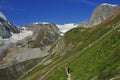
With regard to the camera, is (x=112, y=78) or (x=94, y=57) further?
(x=94, y=57)

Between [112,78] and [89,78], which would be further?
[89,78]

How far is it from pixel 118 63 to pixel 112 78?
5.41m

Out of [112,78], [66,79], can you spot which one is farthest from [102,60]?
[112,78]

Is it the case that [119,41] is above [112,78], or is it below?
above

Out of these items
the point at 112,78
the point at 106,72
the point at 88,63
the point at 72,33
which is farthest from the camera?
the point at 72,33

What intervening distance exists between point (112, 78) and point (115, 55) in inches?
416

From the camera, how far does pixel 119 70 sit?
47344mm

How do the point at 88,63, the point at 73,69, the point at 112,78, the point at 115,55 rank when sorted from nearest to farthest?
the point at 112,78 → the point at 115,55 → the point at 88,63 → the point at 73,69

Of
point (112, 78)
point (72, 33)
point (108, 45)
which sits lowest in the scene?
point (112, 78)

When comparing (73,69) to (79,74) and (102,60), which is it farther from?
(102,60)

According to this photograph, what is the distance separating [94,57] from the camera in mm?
69562

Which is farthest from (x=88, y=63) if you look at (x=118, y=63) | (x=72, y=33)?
(x=72, y=33)

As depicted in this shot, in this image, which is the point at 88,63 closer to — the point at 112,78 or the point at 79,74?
the point at 79,74

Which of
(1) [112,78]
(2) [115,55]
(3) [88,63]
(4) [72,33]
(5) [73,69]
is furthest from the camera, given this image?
(4) [72,33]
